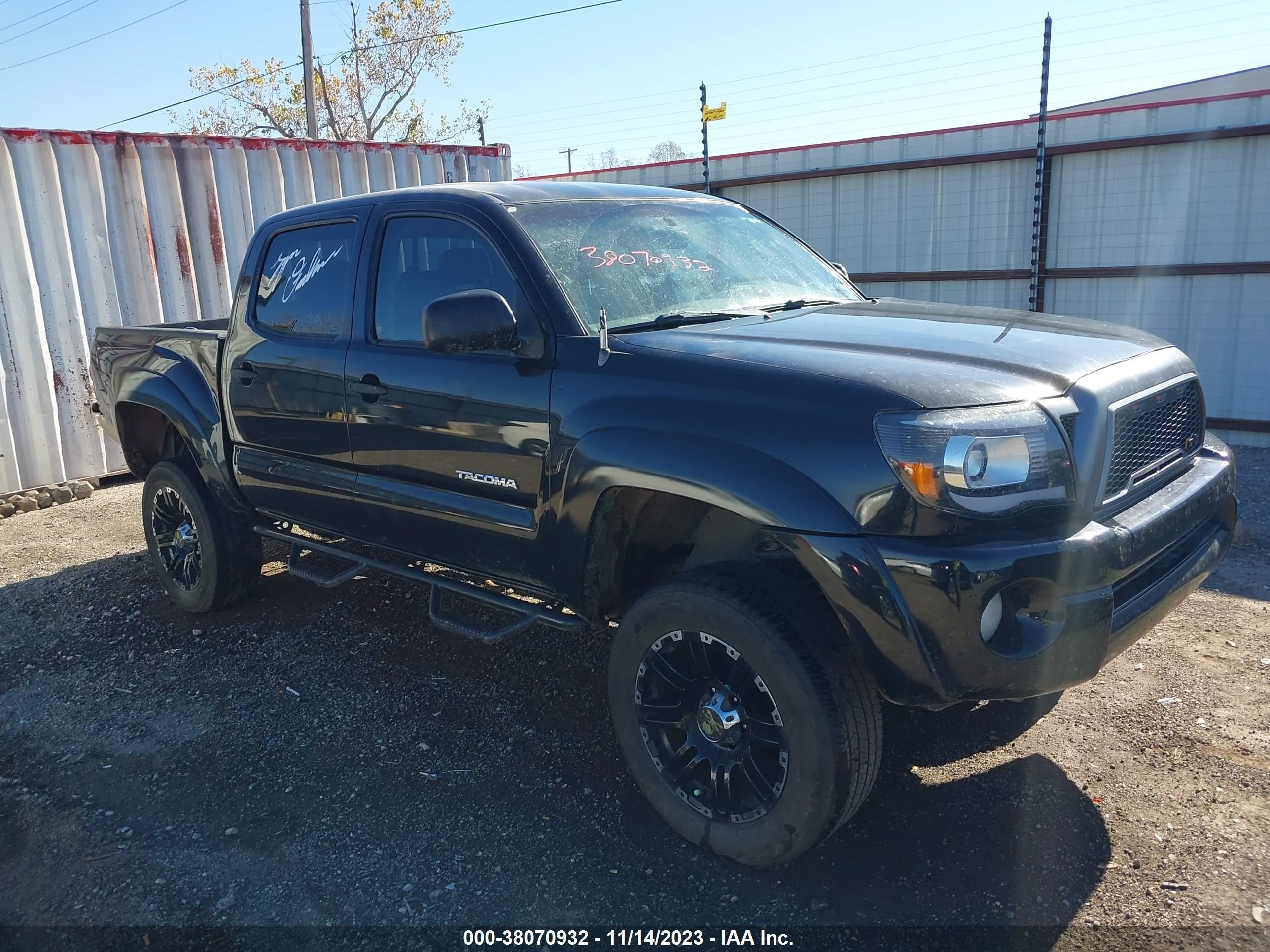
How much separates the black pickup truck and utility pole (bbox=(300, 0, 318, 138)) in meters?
24.3

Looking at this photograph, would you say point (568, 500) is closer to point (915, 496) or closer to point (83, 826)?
point (915, 496)

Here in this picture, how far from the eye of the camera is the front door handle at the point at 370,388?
3.71m

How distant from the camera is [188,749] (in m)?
3.77

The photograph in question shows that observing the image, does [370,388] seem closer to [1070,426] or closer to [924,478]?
[924,478]

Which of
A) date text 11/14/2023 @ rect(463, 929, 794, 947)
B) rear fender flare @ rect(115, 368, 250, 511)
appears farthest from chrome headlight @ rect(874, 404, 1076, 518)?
rear fender flare @ rect(115, 368, 250, 511)

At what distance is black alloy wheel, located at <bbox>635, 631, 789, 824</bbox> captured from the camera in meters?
2.76

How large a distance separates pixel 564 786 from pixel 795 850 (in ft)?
3.17

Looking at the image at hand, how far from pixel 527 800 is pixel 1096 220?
25.1 ft

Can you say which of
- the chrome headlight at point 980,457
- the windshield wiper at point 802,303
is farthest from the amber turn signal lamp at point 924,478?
the windshield wiper at point 802,303

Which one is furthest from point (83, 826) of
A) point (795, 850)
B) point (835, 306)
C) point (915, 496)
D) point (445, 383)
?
point (835, 306)

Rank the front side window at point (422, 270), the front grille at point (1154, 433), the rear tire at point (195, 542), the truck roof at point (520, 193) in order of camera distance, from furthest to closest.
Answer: the rear tire at point (195, 542) < the truck roof at point (520, 193) < the front side window at point (422, 270) < the front grille at point (1154, 433)

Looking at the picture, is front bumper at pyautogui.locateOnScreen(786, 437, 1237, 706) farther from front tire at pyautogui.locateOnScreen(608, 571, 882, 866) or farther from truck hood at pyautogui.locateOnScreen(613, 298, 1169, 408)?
truck hood at pyautogui.locateOnScreen(613, 298, 1169, 408)

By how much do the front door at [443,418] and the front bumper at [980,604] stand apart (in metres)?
1.09

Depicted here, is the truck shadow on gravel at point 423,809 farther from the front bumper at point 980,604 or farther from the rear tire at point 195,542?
the front bumper at point 980,604
